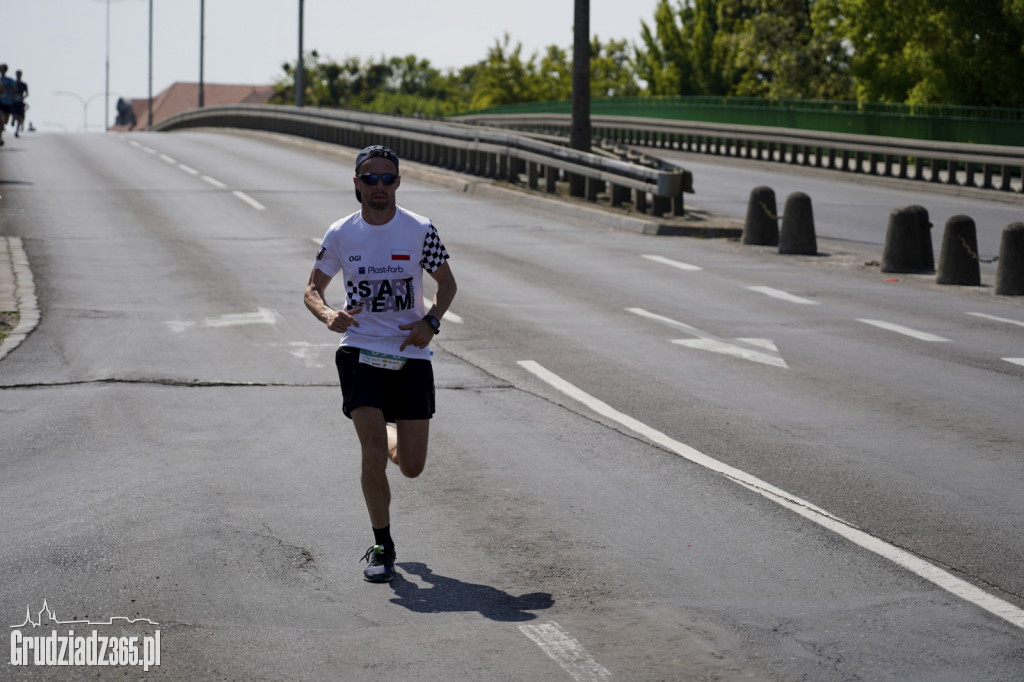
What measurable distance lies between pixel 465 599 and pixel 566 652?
74 centimetres

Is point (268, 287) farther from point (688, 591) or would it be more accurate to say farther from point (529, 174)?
point (529, 174)

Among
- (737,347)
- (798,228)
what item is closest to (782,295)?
(737,347)

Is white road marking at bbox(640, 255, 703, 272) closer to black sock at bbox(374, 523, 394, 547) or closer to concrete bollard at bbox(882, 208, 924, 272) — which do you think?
concrete bollard at bbox(882, 208, 924, 272)

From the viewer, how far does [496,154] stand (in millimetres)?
30875

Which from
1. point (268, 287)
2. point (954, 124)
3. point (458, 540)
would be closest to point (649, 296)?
point (268, 287)

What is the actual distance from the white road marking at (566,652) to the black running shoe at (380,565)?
2.74 feet

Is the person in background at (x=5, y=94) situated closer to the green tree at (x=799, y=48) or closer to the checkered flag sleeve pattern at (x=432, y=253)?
the checkered flag sleeve pattern at (x=432, y=253)

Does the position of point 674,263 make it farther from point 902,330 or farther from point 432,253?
point 432,253

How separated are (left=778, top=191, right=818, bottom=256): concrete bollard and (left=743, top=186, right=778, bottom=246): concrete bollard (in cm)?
62

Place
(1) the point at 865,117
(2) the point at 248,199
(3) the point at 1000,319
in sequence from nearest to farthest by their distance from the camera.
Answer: (3) the point at 1000,319
(2) the point at 248,199
(1) the point at 865,117

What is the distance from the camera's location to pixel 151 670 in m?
5.15

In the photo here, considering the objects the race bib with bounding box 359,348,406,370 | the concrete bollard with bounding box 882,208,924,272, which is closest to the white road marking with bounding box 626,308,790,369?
the concrete bollard with bounding box 882,208,924,272

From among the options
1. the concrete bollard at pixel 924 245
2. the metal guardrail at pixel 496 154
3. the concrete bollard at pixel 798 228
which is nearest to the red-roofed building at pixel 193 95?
the metal guardrail at pixel 496 154

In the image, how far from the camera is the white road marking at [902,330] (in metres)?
13.5
